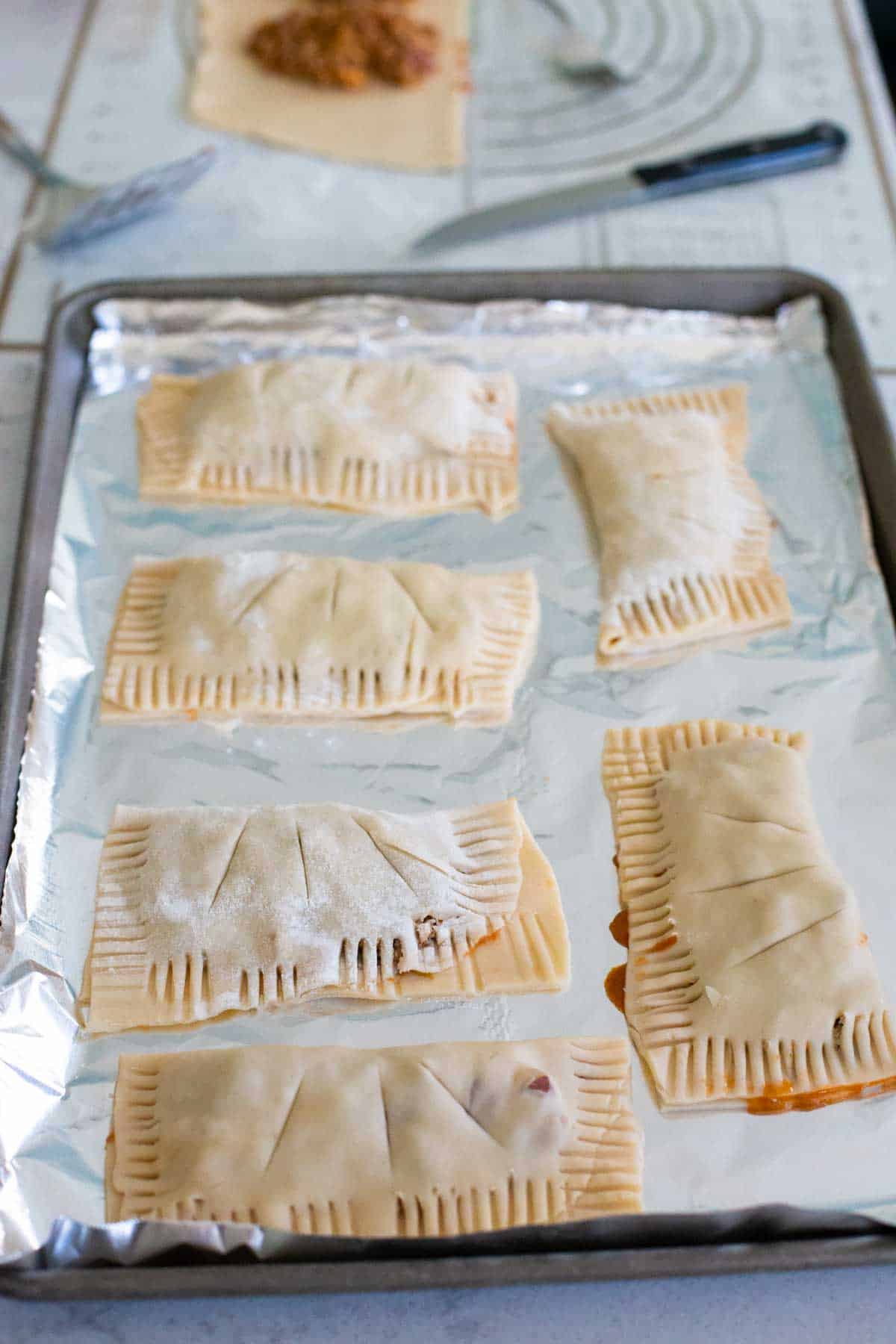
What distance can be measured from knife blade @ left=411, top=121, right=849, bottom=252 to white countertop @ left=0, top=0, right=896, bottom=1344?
0.07 meters

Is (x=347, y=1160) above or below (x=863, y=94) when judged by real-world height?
below

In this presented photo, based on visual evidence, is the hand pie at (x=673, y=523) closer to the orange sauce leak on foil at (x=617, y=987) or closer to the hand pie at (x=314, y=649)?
the hand pie at (x=314, y=649)

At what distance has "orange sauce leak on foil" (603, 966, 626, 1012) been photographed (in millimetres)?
2357

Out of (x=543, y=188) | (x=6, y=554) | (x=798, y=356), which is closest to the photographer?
(x=6, y=554)

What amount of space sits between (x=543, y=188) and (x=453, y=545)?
1.53 meters

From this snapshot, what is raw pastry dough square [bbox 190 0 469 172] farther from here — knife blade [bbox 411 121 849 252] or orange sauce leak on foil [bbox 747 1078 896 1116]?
orange sauce leak on foil [bbox 747 1078 896 1116]

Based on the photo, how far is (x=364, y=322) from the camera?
134 inches

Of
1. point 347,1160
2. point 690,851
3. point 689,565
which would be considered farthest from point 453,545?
point 347,1160

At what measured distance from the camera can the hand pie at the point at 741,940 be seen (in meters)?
2.23

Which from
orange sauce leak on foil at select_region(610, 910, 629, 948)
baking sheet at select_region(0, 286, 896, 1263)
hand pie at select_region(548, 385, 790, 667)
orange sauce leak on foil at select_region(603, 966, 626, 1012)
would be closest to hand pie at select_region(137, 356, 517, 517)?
baking sheet at select_region(0, 286, 896, 1263)

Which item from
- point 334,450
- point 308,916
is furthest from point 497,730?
point 334,450

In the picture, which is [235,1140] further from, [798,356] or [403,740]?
[798,356]

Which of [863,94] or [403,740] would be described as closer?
[403,740]

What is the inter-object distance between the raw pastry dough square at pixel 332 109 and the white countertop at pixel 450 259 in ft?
0.43
